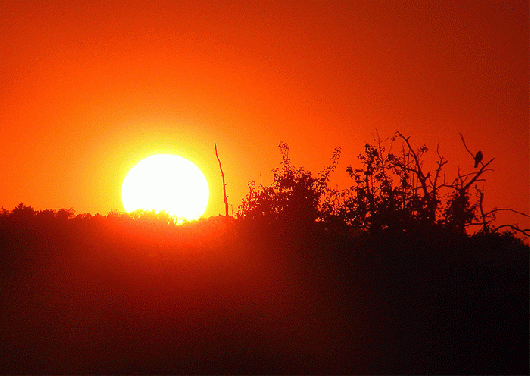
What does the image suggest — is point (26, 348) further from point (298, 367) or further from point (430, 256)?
point (430, 256)

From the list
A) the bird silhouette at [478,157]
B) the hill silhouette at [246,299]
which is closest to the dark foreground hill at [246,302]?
the hill silhouette at [246,299]

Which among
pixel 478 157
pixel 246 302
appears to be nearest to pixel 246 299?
pixel 246 302

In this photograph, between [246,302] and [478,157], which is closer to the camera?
[246,302]

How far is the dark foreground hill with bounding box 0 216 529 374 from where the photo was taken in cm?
2136

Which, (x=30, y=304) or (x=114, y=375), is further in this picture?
(x=30, y=304)

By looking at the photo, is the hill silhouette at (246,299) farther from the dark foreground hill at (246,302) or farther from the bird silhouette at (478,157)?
the bird silhouette at (478,157)

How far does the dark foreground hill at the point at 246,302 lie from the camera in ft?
70.1

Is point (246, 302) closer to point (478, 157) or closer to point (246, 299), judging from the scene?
point (246, 299)

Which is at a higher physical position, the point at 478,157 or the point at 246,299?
the point at 478,157

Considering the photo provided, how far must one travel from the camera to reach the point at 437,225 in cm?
3328

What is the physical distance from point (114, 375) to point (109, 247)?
630 centimetres

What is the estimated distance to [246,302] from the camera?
24.2 metres

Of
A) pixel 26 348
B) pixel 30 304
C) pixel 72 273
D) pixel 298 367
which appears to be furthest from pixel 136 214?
pixel 298 367

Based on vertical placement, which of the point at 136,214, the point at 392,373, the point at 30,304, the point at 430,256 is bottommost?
the point at 392,373
